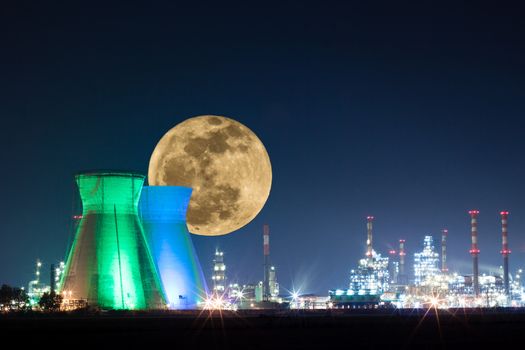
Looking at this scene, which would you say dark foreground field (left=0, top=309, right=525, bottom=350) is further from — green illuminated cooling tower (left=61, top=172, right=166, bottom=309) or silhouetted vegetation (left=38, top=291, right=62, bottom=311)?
silhouetted vegetation (left=38, top=291, right=62, bottom=311)

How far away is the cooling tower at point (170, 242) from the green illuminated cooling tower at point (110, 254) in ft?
14.1

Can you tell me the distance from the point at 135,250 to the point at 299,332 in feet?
90.1

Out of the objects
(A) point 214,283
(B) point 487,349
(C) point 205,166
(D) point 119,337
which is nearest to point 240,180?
(C) point 205,166

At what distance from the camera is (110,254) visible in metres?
75.8

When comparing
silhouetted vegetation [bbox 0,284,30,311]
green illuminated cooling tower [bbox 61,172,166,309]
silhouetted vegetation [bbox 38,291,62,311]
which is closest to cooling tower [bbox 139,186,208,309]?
green illuminated cooling tower [bbox 61,172,166,309]

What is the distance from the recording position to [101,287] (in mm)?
75000

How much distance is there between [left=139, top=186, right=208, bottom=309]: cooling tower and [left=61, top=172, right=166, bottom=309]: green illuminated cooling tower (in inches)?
169

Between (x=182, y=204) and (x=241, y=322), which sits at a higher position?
(x=182, y=204)

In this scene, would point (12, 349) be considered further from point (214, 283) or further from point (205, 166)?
point (214, 283)

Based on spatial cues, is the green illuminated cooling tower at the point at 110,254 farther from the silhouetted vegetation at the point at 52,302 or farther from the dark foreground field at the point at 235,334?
the dark foreground field at the point at 235,334

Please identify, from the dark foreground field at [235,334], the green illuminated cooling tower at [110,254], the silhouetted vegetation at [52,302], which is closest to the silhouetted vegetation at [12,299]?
the silhouetted vegetation at [52,302]

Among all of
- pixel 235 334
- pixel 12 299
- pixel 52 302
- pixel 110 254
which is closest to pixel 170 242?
pixel 110 254

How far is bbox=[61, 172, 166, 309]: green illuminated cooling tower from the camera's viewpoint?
75.2 m

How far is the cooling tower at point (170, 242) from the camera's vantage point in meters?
81.3
